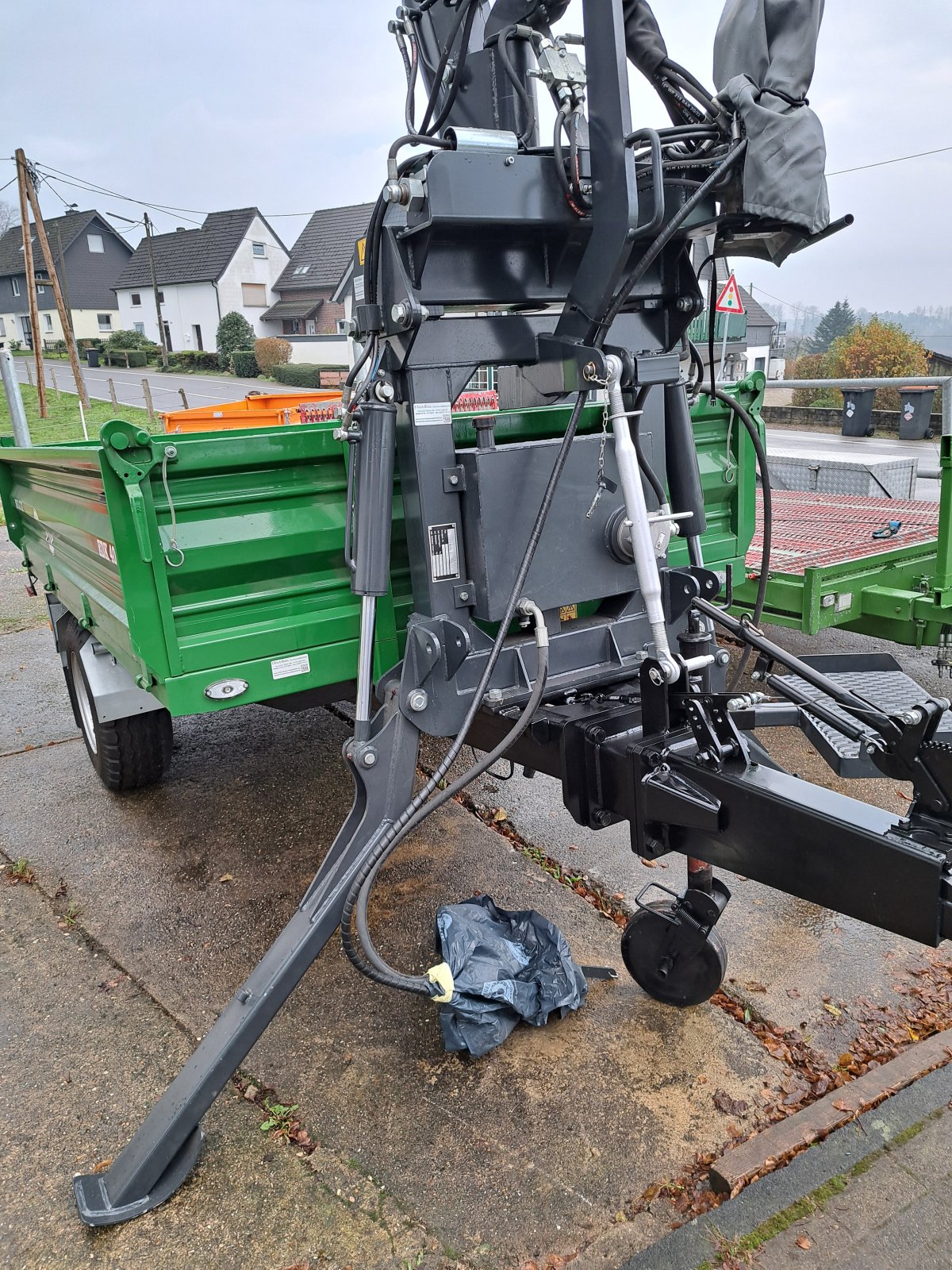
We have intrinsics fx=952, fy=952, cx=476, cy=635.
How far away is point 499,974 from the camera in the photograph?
267 centimetres

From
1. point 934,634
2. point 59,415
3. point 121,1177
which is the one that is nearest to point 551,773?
point 121,1177

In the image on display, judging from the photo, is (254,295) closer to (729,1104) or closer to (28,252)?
(28,252)

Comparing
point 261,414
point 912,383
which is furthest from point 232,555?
point 912,383

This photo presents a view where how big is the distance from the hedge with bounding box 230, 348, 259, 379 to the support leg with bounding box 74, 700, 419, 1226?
37.8 metres

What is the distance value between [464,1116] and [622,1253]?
534 mm

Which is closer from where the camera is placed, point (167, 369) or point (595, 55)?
point (595, 55)

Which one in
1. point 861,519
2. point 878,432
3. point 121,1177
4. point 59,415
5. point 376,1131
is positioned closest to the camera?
point 121,1177

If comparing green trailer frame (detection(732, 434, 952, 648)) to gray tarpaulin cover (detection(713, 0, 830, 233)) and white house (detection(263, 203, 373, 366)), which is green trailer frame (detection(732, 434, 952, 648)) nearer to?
gray tarpaulin cover (detection(713, 0, 830, 233))

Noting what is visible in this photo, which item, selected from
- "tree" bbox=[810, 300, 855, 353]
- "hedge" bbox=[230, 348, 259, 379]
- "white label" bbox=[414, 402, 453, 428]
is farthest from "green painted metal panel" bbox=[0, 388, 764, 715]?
"tree" bbox=[810, 300, 855, 353]

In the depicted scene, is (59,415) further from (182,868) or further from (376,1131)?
(376,1131)

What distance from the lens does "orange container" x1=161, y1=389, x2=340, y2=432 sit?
559 centimetres

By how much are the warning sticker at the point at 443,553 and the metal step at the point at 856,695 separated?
2.87ft

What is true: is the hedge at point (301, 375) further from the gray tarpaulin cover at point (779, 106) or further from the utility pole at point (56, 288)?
the gray tarpaulin cover at point (779, 106)

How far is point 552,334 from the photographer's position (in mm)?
2475
